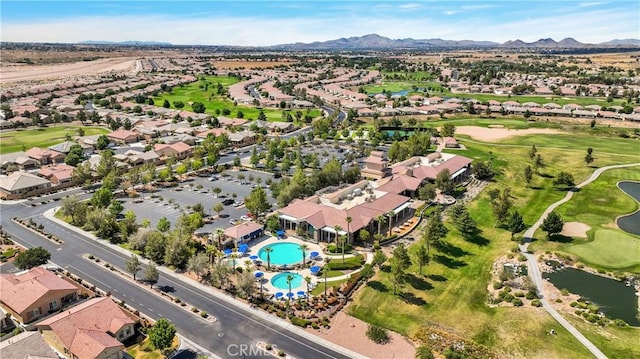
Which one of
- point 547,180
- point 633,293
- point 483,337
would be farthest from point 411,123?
point 483,337

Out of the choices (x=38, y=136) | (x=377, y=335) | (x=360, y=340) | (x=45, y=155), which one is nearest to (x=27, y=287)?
(x=360, y=340)

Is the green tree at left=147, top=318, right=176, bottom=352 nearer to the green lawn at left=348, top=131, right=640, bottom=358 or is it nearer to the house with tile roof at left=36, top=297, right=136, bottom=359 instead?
the house with tile roof at left=36, top=297, right=136, bottom=359

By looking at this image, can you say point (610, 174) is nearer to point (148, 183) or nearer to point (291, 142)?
point (291, 142)

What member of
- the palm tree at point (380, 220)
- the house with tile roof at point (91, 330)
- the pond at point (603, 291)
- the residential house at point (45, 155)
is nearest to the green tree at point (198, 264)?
the house with tile roof at point (91, 330)

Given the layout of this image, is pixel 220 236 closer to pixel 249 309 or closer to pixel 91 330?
pixel 249 309

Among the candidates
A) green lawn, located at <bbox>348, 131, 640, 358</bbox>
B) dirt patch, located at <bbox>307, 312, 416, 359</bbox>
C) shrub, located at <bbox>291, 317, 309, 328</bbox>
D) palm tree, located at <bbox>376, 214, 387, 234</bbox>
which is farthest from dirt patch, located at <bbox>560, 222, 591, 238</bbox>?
shrub, located at <bbox>291, 317, 309, 328</bbox>

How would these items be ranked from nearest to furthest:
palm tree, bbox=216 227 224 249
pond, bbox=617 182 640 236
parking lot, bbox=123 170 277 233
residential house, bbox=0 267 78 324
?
residential house, bbox=0 267 78 324 → palm tree, bbox=216 227 224 249 → pond, bbox=617 182 640 236 → parking lot, bbox=123 170 277 233

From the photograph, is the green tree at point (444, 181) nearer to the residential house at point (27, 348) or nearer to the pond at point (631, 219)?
the pond at point (631, 219)
